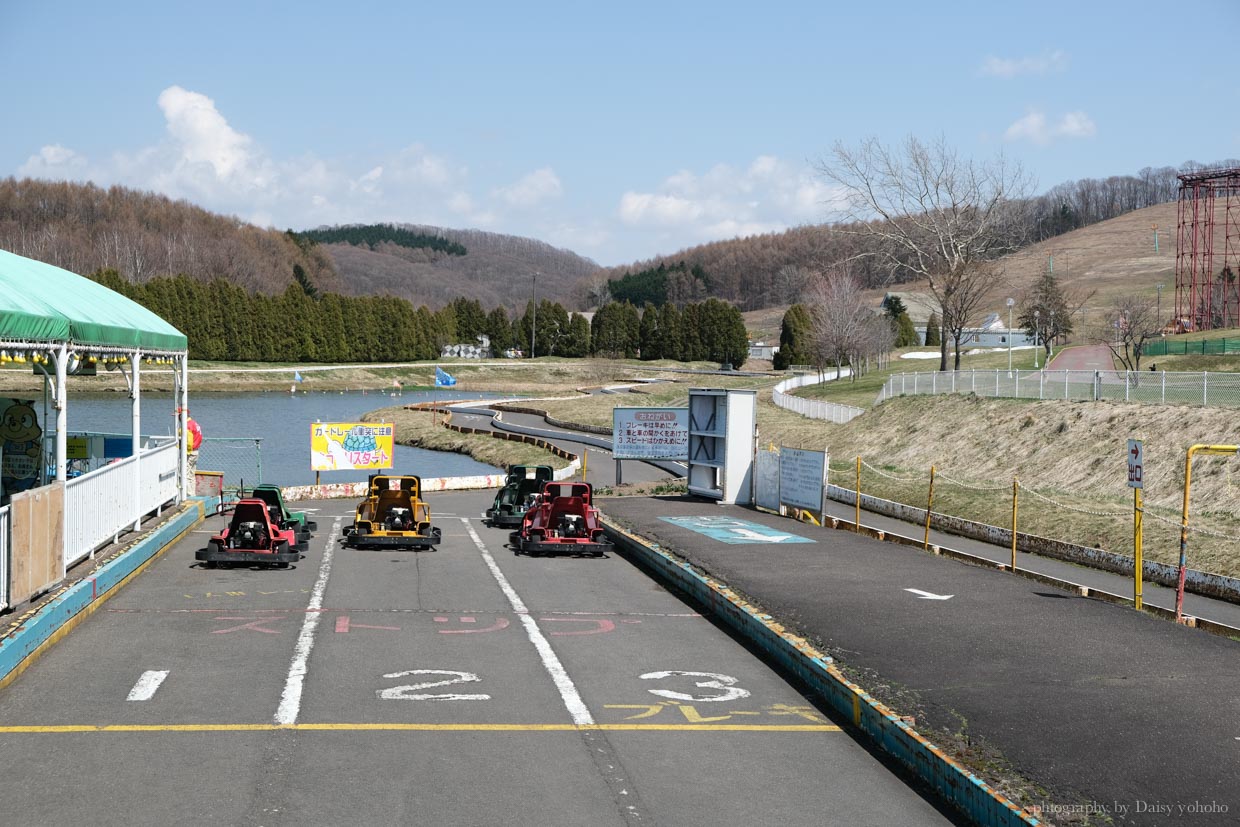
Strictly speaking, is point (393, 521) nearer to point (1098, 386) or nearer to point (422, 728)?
point (422, 728)

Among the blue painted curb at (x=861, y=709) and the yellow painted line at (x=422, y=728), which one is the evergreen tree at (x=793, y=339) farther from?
the yellow painted line at (x=422, y=728)

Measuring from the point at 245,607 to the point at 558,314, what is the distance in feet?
530

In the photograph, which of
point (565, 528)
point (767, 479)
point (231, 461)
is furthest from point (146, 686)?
point (231, 461)

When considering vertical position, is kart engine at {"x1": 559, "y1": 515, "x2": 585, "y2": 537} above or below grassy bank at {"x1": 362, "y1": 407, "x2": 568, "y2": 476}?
above

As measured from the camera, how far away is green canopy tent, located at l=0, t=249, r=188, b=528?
49.5 ft

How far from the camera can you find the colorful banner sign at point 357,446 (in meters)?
37.1

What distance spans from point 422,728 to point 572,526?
1151 cm

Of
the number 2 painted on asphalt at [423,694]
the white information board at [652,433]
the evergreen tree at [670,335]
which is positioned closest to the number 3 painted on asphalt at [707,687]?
the number 2 painted on asphalt at [423,694]

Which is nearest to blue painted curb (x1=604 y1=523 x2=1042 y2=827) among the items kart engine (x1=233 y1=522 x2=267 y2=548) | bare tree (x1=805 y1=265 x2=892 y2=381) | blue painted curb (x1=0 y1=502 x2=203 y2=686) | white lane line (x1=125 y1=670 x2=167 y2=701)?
white lane line (x1=125 y1=670 x2=167 y2=701)

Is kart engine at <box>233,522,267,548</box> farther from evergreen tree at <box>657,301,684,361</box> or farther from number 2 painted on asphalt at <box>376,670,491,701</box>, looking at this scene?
evergreen tree at <box>657,301,684,361</box>

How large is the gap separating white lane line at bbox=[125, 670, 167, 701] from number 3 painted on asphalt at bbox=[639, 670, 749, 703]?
4.76 m

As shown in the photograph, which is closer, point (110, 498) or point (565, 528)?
point (110, 498)

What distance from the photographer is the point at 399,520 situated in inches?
859

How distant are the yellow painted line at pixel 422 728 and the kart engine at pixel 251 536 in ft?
29.7
